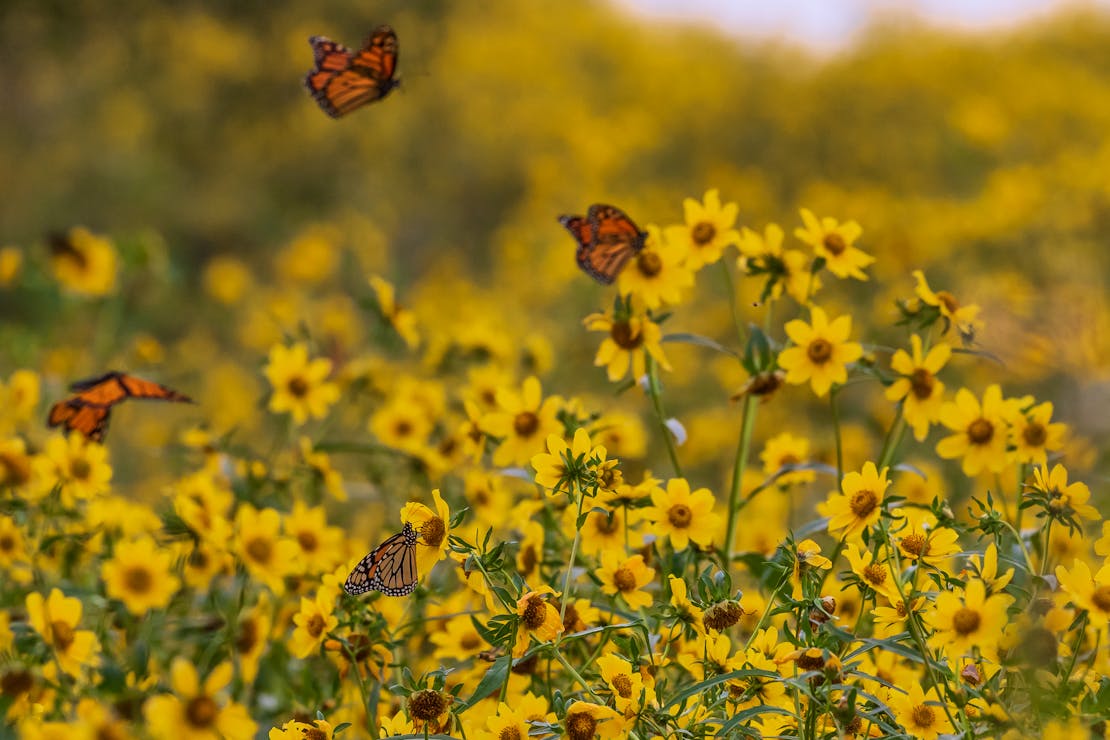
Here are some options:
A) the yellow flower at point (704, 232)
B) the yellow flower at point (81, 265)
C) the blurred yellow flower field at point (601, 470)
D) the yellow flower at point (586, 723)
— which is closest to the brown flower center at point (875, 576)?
the blurred yellow flower field at point (601, 470)

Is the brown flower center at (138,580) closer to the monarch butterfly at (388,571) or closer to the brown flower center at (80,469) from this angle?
the brown flower center at (80,469)

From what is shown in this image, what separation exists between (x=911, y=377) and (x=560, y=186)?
498 centimetres

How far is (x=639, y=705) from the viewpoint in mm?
1068

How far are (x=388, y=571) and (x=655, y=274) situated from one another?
0.63 m

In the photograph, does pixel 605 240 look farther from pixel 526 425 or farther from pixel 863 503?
pixel 863 503

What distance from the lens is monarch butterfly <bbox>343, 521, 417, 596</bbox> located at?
1.20m

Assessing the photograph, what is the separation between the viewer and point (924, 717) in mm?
1141

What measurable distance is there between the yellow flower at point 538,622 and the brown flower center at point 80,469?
2.81 feet

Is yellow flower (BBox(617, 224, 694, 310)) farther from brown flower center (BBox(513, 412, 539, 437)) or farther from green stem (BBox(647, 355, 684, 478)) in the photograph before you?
brown flower center (BBox(513, 412, 539, 437))

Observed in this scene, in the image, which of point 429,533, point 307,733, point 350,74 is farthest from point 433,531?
point 350,74

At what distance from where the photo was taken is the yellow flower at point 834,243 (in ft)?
5.23

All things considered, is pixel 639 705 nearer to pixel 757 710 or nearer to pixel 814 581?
pixel 757 710

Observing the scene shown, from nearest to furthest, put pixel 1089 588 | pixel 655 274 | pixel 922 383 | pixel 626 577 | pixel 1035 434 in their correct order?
pixel 1089 588 → pixel 626 577 → pixel 1035 434 → pixel 922 383 → pixel 655 274

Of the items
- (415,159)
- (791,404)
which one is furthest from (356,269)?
(791,404)
